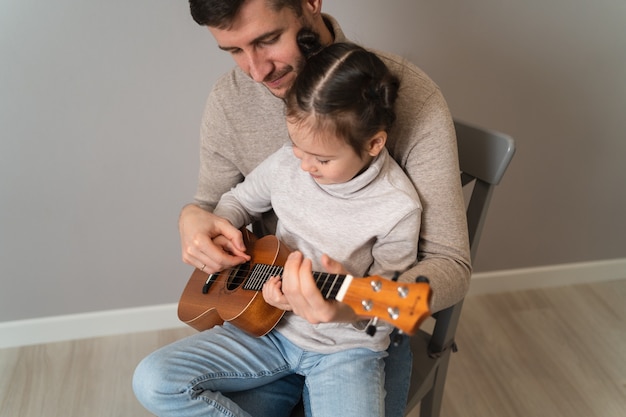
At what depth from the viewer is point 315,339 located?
1034mm

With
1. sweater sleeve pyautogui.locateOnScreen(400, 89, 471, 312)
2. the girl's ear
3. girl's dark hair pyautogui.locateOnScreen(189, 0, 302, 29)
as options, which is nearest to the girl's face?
the girl's ear

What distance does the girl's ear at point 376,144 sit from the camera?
95 centimetres

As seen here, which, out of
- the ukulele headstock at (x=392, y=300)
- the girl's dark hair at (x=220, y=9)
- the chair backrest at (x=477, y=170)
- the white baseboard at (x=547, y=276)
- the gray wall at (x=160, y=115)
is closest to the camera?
the ukulele headstock at (x=392, y=300)

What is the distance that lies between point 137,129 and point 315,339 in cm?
91

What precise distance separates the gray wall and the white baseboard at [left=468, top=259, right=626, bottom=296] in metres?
0.19

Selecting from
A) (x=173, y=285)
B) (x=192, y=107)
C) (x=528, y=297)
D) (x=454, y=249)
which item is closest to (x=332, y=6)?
(x=192, y=107)

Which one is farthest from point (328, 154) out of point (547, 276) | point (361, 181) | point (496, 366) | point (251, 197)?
point (547, 276)

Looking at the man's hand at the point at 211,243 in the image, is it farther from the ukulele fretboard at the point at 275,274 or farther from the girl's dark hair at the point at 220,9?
the girl's dark hair at the point at 220,9

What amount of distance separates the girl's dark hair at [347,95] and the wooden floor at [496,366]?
1.12 meters

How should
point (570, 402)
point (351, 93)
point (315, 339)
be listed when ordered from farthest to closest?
point (570, 402)
point (315, 339)
point (351, 93)

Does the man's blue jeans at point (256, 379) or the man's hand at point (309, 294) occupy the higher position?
the man's hand at point (309, 294)

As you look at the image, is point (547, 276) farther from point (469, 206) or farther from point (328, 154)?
point (328, 154)

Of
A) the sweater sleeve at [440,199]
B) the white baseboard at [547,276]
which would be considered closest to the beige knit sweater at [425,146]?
the sweater sleeve at [440,199]

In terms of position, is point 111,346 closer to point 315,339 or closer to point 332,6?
point 315,339
